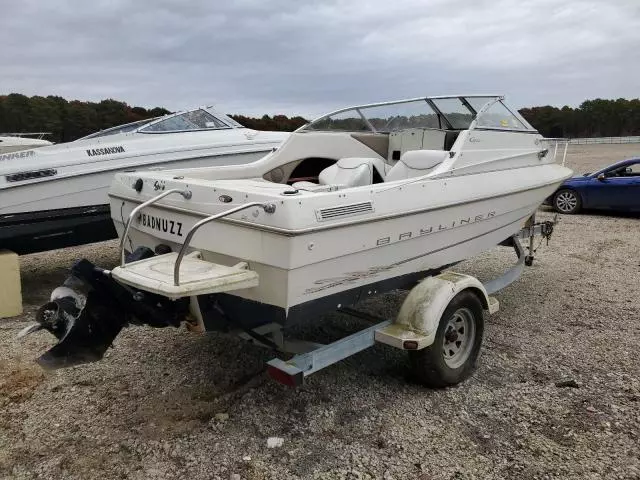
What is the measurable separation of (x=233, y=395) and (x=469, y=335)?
1713 mm

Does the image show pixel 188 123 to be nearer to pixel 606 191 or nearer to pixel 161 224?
pixel 161 224

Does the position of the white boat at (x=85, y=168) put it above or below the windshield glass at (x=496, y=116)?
below

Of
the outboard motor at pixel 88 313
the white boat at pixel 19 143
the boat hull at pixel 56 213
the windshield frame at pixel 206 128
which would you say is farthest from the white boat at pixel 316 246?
the white boat at pixel 19 143

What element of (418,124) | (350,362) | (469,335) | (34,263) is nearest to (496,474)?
(469,335)

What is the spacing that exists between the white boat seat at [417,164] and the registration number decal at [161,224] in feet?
6.18

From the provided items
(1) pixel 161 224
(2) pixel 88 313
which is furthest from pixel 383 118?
(2) pixel 88 313

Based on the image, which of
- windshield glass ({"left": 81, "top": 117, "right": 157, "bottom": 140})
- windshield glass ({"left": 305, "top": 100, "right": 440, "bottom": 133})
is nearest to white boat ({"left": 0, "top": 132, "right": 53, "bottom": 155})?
windshield glass ({"left": 81, "top": 117, "right": 157, "bottom": 140})

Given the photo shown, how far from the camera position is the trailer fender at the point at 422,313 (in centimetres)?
331

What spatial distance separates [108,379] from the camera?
3834 mm

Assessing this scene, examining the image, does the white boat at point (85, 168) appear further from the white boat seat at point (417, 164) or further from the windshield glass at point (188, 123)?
the white boat seat at point (417, 164)

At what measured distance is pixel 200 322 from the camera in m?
3.09

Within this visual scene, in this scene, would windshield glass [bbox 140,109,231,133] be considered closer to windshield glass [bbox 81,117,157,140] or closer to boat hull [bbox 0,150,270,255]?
windshield glass [bbox 81,117,157,140]

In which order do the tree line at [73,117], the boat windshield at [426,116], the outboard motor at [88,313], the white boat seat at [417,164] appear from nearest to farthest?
1. the outboard motor at [88,313]
2. the white boat seat at [417,164]
3. the boat windshield at [426,116]
4. the tree line at [73,117]

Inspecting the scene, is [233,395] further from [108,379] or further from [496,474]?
[496,474]
